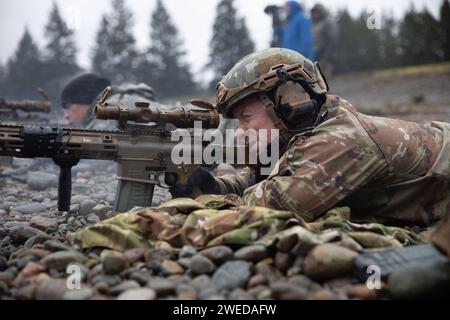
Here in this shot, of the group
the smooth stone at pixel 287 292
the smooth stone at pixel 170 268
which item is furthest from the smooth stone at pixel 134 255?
the smooth stone at pixel 287 292

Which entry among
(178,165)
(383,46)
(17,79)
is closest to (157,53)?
(17,79)

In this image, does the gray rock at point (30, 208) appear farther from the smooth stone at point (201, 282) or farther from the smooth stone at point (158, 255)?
the smooth stone at point (201, 282)

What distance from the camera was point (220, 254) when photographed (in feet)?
9.31

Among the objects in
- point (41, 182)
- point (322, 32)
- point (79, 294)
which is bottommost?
point (79, 294)

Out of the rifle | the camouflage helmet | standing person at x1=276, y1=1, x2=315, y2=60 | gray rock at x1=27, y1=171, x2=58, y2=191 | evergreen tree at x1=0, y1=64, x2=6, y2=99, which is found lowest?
gray rock at x1=27, y1=171, x2=58, y2=191

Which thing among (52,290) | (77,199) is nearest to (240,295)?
(52,290)

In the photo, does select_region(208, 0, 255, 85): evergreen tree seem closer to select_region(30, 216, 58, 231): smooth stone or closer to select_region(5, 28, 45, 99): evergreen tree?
select_region(5, 28, 45, 99): evergreen tree

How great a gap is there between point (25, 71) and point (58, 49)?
96.6 inches

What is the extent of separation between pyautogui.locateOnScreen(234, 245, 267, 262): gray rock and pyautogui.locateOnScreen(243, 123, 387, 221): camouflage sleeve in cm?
63

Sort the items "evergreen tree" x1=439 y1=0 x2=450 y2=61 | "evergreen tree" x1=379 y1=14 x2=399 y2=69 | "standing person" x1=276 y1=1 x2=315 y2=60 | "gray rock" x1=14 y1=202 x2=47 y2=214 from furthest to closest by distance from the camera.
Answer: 1. "evergreen tree" x1=379 y1=14 x2=399 y2=69
2. "evergreen tree" x1=439 y1=0 x2=450 y2=61
3. "standing person" x1=276 y1=1 x2=315 y2=60
4. "gray rock" x1=14 y1=202 x2=47 y2=214

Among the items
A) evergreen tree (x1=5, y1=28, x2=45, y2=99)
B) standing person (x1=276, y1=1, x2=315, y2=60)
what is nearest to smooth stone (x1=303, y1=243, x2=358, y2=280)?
standing person (x1=276, y1=1, x2=315, y2=60)

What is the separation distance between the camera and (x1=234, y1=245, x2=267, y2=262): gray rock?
9.32 ft

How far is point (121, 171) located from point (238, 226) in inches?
66.2

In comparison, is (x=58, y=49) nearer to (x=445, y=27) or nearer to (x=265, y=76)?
(x=445, y=27)
